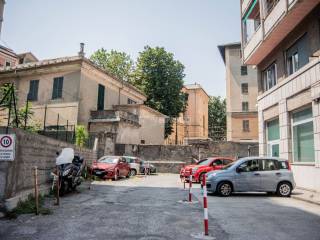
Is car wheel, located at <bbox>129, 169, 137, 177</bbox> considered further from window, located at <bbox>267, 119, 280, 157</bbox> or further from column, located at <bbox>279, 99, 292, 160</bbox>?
column, located at <bbox>279, 99, 292, 160</bbox>

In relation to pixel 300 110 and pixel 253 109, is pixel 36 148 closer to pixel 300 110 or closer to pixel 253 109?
pixel 300 110

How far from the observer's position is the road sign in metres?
7.37

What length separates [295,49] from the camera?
14750 mm

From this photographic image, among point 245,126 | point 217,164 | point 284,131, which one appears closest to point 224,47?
point 245,126

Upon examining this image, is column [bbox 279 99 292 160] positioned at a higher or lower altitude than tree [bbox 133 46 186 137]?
lower

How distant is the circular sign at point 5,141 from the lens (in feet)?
24.4

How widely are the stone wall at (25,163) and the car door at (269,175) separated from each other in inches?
336

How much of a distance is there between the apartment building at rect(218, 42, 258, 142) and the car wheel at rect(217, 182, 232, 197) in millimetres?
29372

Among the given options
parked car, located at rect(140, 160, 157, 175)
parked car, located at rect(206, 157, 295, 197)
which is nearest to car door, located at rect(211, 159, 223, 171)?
parked car, located at rect(206, 157, 295, 197)

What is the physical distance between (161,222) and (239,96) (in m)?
36.8

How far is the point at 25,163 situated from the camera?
8.89 meters

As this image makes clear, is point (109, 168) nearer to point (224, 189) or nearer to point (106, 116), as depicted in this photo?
point (224, 189)

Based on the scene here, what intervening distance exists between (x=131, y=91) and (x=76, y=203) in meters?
27.6

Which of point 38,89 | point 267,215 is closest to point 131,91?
point 38,89
